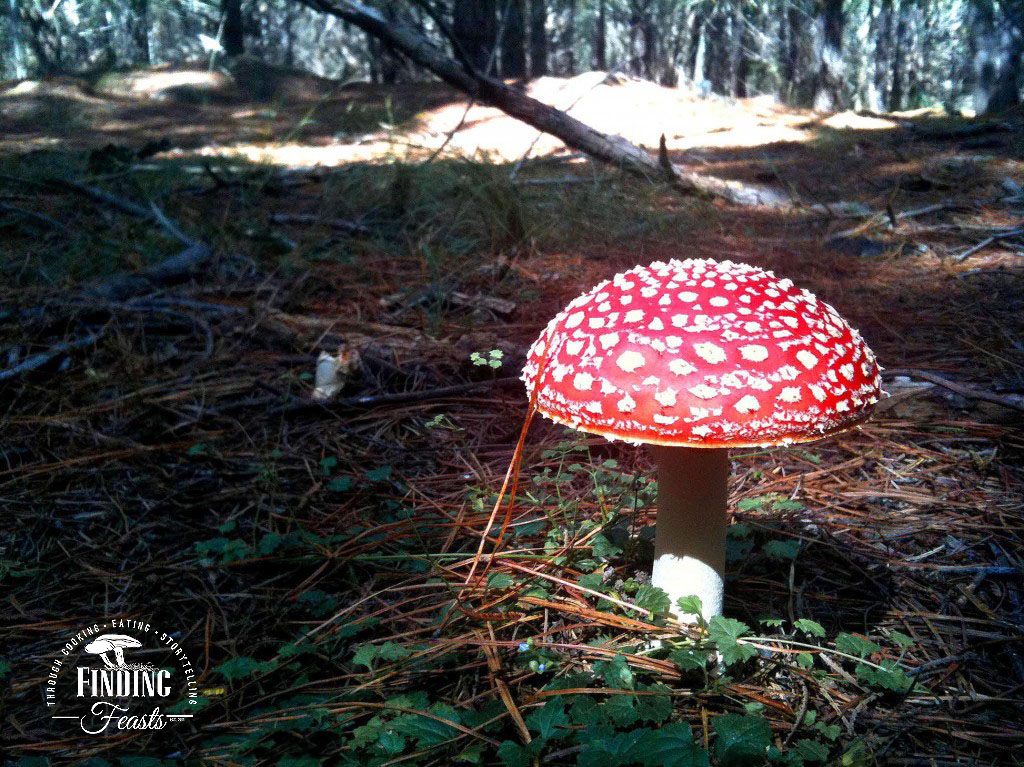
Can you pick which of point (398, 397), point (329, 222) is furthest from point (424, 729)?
point (329, 222)

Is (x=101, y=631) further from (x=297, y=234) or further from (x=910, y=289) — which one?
(x=910, y=289)

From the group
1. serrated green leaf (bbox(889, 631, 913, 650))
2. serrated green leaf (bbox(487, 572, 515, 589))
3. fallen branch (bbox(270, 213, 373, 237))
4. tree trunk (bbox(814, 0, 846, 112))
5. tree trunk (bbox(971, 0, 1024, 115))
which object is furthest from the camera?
tree trunk (bbox(814, 0, 846, 112))

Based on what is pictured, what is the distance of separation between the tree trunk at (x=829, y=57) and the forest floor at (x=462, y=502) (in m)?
11.9

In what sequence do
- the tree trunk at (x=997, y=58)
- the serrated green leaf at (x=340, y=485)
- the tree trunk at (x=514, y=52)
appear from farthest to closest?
the tree trunk at (x=514, y=52)
the tree trunk at (x=997, y=58)
the serrated green leaf at (x=340, y=485)

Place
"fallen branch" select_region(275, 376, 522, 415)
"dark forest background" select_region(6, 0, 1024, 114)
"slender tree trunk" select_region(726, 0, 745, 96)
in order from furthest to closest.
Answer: "slender tree trunk" select_region(726, 0, 745, 96), "dark forest background" select_region(6, 0, 1024, 114), "fallen branch" select_region(275, 376, 522, 415)

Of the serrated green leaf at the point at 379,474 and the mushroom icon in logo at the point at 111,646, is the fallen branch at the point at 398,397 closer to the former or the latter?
the serrated green leaf at the point at 379,474

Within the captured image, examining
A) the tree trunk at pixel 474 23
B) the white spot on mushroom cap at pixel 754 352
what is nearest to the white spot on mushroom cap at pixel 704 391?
Result: the white spot on mushroom cap at pixel 754 352

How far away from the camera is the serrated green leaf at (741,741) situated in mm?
1558

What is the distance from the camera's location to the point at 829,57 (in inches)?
625

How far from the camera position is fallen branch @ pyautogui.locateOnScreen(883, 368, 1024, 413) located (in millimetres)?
2891

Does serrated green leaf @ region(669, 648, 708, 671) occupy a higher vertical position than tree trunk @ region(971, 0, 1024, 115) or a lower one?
lower

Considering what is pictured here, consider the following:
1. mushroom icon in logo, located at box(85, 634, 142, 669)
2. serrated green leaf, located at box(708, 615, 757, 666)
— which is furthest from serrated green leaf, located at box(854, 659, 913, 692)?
mushroom icon in logo, located at box(85, 634, 142, 669)

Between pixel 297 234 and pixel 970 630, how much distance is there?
4.85 metres

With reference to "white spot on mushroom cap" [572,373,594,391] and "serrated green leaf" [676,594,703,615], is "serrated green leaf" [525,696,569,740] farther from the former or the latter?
"white spot on mushroom cap" [572,373,594,391]
